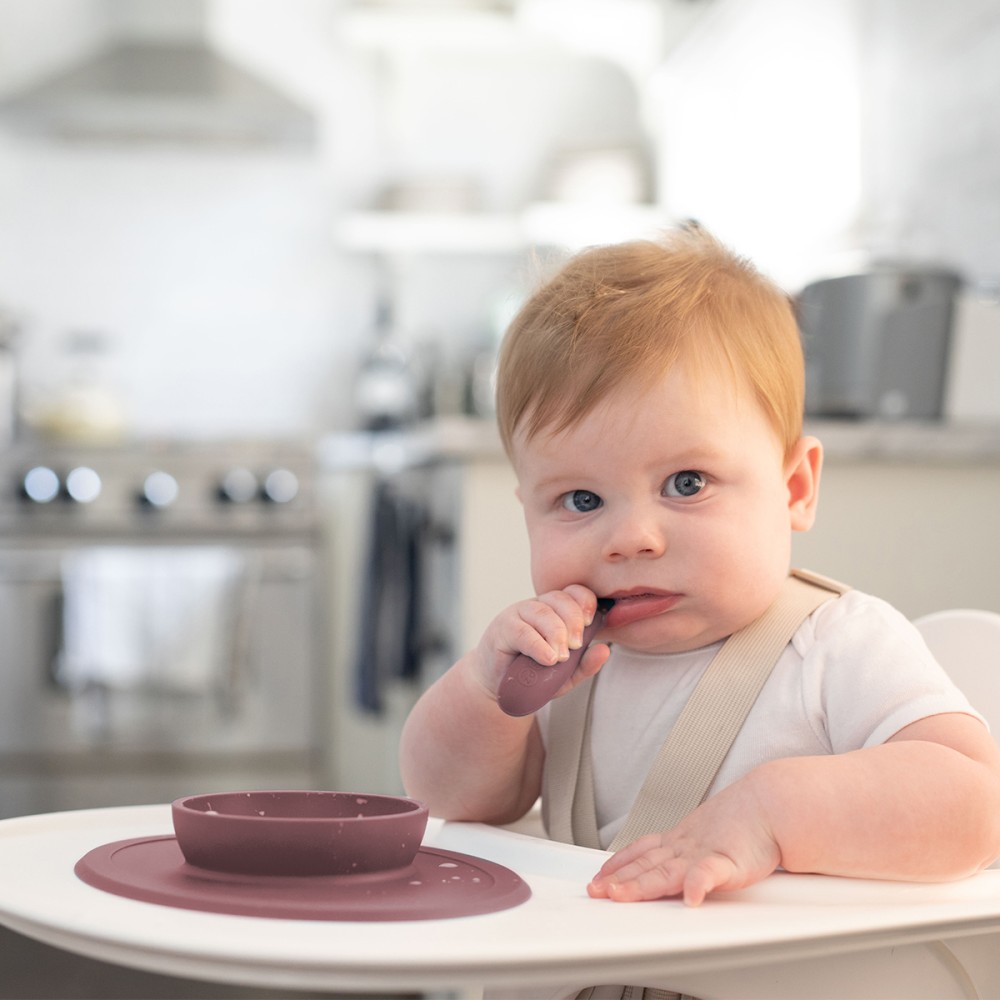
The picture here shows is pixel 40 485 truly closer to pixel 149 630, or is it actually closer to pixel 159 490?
pixel 159 490

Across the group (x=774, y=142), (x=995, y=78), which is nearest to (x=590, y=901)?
(x=995, y=78)

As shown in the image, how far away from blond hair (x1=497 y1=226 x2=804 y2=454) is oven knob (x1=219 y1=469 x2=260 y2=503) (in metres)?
2.40

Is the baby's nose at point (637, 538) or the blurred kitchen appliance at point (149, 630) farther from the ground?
the baby's nose at point (637, 538)

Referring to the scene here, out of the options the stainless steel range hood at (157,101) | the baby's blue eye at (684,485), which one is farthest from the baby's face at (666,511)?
the stainless steel range hood at (157,101)

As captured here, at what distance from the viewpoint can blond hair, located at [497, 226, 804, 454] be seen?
2.68 ft

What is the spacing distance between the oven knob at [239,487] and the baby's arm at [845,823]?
8.78 feet

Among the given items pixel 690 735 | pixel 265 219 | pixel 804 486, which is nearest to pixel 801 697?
pixel 690 735

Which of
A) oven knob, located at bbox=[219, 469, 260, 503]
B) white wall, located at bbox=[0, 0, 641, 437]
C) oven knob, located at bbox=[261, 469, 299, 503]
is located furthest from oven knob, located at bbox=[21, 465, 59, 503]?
white wall, located at bbox=[0, 0, 641, 437]

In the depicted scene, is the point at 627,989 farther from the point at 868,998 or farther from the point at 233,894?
the point at 233,894

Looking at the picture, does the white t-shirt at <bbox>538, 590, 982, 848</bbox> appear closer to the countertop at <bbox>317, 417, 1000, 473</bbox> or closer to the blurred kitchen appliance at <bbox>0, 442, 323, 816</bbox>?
the countertop at <bbox>317, 417, 1000, 473</bbox>

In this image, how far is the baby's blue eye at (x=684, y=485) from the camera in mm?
815

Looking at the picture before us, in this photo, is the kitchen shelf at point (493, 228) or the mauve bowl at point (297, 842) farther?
the kitchen shelf at point (493, 228)

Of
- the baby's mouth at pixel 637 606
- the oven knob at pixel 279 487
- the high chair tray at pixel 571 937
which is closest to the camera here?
the high chair tray at pixel 571 937

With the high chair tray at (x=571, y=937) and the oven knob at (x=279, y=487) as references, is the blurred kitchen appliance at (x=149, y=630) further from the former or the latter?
the high chair tray at (x=571, y=937)
